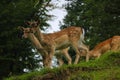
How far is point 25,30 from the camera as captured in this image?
19.2m

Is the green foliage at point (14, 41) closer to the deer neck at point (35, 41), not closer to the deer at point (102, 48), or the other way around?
the deer at point (102, 48)

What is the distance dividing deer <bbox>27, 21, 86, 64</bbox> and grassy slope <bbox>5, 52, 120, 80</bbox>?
15.5 ft

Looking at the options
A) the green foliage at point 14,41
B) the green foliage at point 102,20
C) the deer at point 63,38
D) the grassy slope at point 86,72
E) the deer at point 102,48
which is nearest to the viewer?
the grassy slope at point 86,72

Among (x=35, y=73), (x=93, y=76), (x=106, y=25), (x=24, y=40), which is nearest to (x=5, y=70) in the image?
(x=24, y=40)

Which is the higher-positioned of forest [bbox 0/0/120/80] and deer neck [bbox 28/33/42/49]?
deer neck [bbox 28/33/42/49]

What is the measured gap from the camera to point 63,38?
20.3 m

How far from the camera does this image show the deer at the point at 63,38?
1961 cm

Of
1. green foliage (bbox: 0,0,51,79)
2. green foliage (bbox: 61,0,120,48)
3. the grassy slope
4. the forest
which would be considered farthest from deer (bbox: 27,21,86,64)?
green foliage (bbox: 61,0,120,48)

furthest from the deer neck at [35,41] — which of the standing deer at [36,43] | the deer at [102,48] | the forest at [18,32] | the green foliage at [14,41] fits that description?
the deer at [102,48]

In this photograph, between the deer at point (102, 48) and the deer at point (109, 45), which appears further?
the deer at point (102, 48)

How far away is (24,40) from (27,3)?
95.5 inches

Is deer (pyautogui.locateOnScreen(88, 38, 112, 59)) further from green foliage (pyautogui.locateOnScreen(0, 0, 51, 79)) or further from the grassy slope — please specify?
the grassy slope

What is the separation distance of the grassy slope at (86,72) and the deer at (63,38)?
4730mm

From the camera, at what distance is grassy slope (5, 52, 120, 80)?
13609mm
